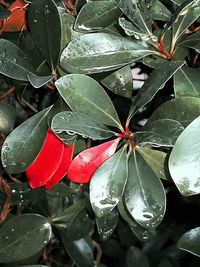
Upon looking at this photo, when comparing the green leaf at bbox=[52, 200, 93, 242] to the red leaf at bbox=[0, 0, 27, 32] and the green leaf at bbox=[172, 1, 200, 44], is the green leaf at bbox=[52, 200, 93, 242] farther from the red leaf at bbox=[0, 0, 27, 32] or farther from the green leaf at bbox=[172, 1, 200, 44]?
the green leaf at bbox=[172, 1, 200, 44]

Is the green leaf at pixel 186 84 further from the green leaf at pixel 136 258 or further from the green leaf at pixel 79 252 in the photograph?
the green leaf at pixel 136 258

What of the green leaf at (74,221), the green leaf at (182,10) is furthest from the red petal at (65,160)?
the green leaf at (74,221)

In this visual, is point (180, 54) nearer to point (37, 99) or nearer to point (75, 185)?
point (75, 185)

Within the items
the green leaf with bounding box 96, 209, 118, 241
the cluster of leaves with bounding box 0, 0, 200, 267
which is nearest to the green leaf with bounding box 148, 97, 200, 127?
the cluster of leaves with bounding box 0, 0, 200, 267

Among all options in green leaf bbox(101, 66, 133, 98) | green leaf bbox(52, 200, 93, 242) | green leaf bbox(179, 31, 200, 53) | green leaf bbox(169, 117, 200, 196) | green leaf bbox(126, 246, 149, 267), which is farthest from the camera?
green leaf bbox(126, 246, 149, 267)

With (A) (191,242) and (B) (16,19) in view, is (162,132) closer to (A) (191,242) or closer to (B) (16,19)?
(A) (191,242)

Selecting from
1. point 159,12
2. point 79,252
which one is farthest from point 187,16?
point 79,252
